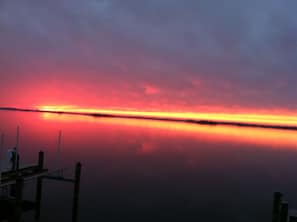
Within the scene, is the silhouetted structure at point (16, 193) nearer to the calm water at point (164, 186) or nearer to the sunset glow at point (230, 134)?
the calm water at point (164, 186)

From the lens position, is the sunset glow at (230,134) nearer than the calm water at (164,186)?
No

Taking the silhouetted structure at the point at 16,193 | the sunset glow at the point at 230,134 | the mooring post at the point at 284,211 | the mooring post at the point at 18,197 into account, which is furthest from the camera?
the sunset glow at the point at 230,134

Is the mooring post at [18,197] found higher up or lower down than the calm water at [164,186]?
higher up

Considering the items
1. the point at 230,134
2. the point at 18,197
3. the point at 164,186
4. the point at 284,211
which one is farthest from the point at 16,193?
the point at 230,134

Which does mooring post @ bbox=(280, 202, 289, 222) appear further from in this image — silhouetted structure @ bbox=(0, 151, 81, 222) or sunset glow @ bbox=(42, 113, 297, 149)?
sunset glow @ bbox=(42, 113, 297, 149)

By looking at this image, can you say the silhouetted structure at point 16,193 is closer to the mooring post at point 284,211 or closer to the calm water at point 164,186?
the calm water at point 164,186

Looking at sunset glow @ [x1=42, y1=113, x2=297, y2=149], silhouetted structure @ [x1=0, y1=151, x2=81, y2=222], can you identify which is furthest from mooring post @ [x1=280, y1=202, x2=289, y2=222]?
sunset glow @ [x1=42, y1=113, x2=297, y2=149]

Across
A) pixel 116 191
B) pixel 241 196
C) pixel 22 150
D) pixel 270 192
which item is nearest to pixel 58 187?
pixel 116 191

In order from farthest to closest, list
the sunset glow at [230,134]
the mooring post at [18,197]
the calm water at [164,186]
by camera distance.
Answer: the sunset glow at [230,134] → the calm water at [164,186] → the mooring post at [18,197]

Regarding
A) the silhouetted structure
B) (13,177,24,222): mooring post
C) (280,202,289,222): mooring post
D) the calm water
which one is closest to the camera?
(280,202,289,222): mooring post

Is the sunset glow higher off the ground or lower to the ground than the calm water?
higher

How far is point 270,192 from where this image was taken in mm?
27969

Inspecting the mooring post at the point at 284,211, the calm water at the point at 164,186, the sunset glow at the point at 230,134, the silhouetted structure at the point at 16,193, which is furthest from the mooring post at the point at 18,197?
the sunset glow at the point at 230,134

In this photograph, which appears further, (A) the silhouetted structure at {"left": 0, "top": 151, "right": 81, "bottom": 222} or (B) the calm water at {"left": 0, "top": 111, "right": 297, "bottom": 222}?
(B) the calm water at {"left": 0, "top": 111, "right": 297, "bottom": 222}
